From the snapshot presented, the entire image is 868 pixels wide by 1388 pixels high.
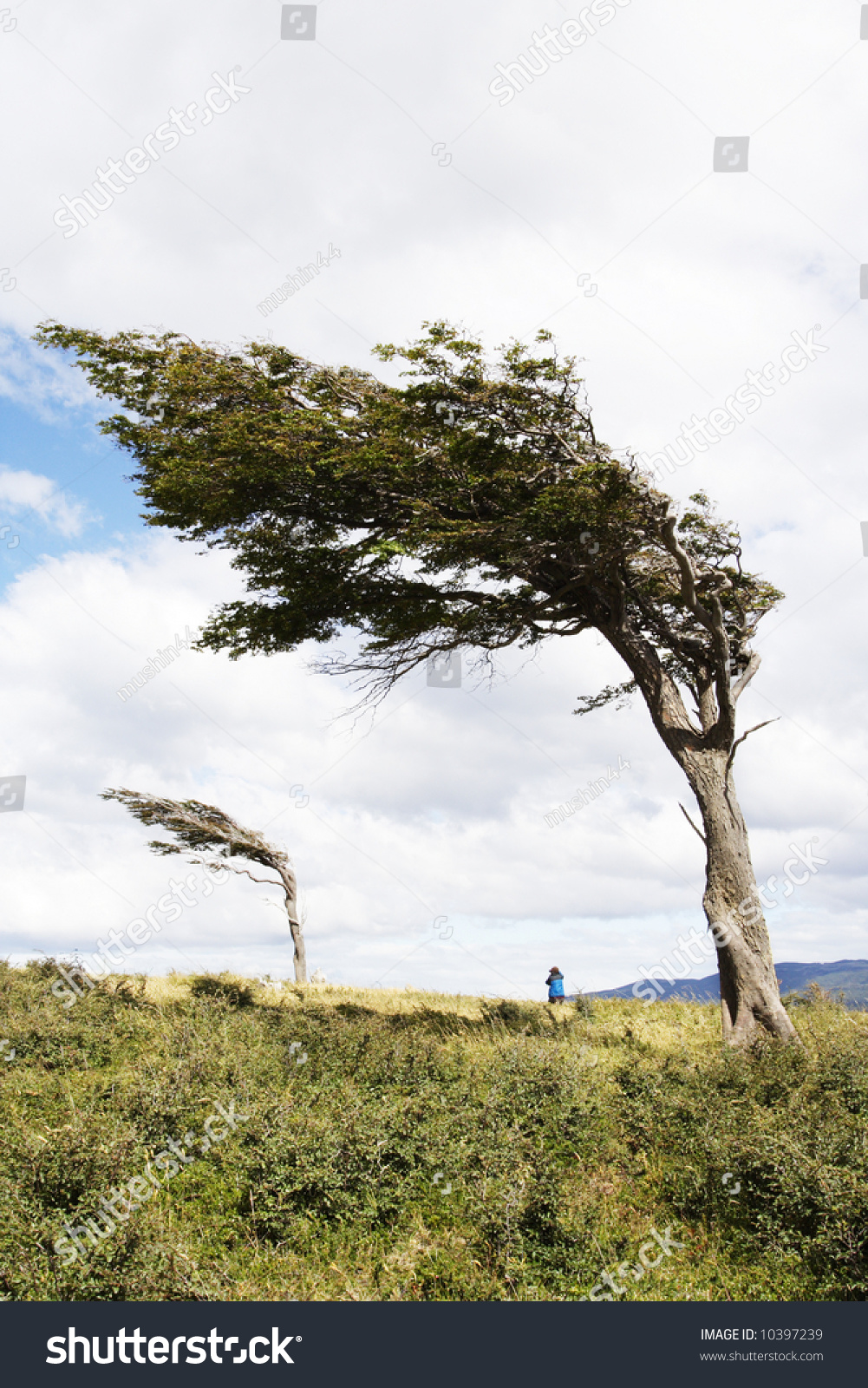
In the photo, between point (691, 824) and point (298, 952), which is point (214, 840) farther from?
point (691, 824)

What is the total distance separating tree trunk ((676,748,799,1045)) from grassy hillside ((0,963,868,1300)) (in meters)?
1.92

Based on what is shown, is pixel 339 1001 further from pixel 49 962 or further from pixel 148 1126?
pixel 148 1126

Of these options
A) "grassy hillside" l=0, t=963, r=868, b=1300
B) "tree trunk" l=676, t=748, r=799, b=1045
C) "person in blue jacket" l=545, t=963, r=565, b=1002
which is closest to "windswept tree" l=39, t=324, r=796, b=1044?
"tree trunk" l=676, t=748, r=799, b=1045

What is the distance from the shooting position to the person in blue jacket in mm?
20578

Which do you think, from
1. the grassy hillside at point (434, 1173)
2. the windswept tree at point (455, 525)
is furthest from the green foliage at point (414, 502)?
the grassy hillside at point (434, 1173)

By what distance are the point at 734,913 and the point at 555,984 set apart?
29.5 ft

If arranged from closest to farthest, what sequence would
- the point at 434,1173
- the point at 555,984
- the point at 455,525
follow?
the point at 434,1173, the point at 455,525, the point at 555,984

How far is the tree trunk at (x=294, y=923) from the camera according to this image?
22562 mm

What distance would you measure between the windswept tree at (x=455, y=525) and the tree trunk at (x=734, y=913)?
29 mm

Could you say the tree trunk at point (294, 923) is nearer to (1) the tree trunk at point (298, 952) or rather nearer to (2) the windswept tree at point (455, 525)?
(1) the tree trunk at point (298, 952)

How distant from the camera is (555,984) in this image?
2072 centimetres

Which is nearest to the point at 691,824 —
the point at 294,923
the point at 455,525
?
the point at 455,525

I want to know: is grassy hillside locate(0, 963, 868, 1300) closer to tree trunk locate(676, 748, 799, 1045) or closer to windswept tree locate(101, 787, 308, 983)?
tree trunk locate(676, 748, 799, 1045)
